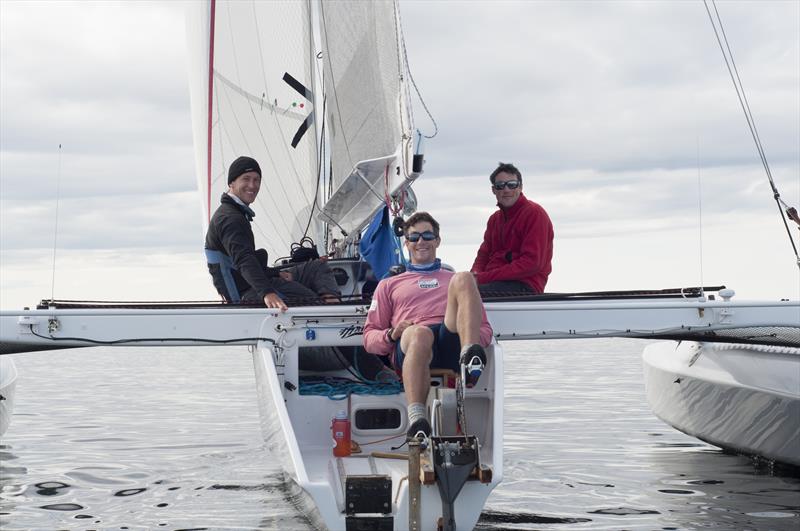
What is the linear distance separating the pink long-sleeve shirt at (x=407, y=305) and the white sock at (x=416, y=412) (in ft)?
1.82

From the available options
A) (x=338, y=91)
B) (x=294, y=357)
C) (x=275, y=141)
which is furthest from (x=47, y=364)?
(x=294, y=357)

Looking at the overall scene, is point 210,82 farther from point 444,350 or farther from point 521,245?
point 444,350

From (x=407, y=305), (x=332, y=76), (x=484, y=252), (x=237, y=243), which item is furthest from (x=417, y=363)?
(x=332, y=76)

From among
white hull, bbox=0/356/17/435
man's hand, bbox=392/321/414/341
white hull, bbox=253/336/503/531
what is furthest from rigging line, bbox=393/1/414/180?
white hull, bbox=0/356/17/435

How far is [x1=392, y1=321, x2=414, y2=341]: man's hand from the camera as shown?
504cm

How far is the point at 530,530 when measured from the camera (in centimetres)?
527

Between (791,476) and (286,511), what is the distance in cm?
320

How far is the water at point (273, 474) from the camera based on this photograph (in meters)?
5.70

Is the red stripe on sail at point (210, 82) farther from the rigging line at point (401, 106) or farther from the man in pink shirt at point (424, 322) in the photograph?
the man in pink shirt at point (424, 322)

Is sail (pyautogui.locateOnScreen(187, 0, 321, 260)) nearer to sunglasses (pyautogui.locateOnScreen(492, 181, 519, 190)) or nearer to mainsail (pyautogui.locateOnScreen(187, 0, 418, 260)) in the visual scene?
mainsail (pyautogui.locateOnScreen(187, 0, 418, 260))

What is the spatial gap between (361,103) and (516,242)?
1578 millimetres

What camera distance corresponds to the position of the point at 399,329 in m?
5.04

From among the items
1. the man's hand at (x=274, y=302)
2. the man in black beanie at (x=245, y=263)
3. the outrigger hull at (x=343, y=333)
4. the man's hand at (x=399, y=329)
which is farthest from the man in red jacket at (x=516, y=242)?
the man's hand at (x=399, y=329)

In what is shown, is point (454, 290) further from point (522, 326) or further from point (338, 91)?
point (338, 91)
